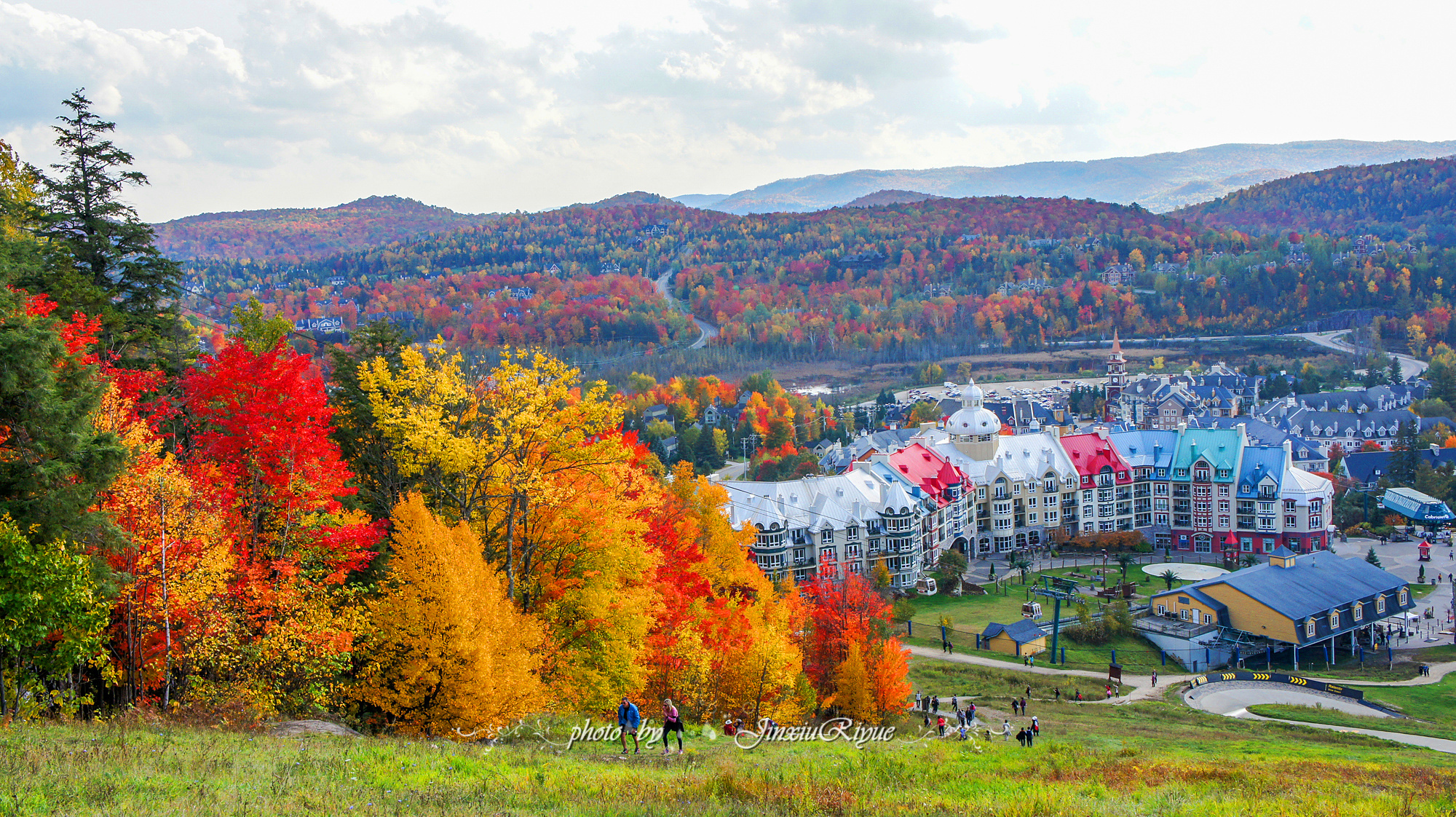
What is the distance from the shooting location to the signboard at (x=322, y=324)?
154m

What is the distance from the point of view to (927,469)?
70375mm

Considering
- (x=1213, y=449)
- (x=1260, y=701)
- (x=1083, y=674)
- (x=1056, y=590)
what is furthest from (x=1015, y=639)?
(x=1213, y=449)

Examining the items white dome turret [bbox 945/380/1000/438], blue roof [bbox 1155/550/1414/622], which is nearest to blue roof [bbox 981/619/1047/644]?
blue roof [bbox 1155/550/1414/622]

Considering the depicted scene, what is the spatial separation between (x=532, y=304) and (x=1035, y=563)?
132m

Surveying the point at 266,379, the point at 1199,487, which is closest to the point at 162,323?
the point at 266,379

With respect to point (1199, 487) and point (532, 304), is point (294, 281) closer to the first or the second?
point (532, 304)

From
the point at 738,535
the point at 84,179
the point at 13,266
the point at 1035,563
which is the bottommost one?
the point at 1035,563

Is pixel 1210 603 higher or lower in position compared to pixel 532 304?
lower

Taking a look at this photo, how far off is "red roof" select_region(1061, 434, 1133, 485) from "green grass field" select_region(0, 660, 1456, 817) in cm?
5463

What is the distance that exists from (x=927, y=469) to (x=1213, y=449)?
22.1 m

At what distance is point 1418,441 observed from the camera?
90.2 meters

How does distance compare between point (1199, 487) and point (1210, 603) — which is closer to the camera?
point (1210, 603)

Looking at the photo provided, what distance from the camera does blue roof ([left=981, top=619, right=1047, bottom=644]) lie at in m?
49.1

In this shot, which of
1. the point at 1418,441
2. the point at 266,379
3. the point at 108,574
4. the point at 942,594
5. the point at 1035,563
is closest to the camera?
the point at 108,574
